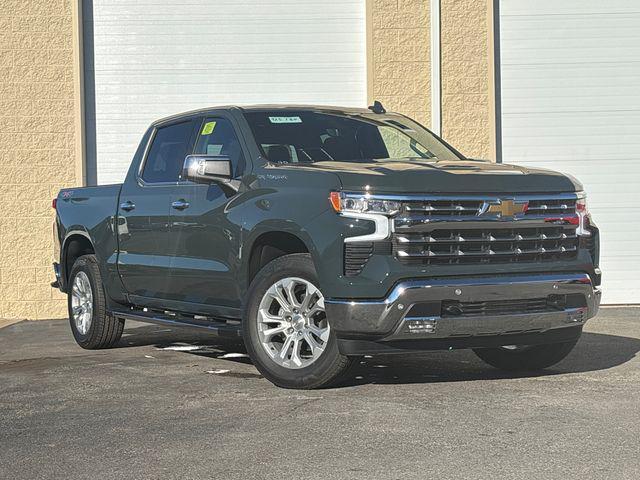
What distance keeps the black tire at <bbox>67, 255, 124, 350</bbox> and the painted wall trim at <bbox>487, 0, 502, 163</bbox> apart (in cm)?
628

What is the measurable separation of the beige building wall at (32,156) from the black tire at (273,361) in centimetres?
→ 774

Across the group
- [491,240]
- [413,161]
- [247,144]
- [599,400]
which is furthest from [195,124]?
[599,400]

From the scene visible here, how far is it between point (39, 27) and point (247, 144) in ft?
25.2

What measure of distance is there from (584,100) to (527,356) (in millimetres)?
7266

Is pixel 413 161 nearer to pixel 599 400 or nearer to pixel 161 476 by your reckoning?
pixel 599 400

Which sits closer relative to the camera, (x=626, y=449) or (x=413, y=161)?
(x=626, y=449)

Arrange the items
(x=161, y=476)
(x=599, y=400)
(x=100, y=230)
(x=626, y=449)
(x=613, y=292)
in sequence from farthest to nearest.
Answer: (x=613, y=292), (x=100, y=230), (x=599, y=400), (x=626, y=449), (x=161, y=476)

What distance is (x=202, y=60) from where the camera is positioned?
14.6m

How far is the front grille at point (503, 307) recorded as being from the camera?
664 cm

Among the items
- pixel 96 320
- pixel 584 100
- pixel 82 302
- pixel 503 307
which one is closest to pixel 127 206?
pixel 96 320

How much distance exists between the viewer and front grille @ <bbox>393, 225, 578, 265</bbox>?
21.7 feet

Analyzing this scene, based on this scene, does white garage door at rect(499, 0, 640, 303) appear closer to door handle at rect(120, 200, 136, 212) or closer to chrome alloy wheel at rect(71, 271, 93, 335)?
chrome alloy wheel at rect(71, 271, 93, 335)

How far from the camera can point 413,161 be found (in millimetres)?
7598

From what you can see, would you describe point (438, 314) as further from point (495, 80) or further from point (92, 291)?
point (495, 80)
